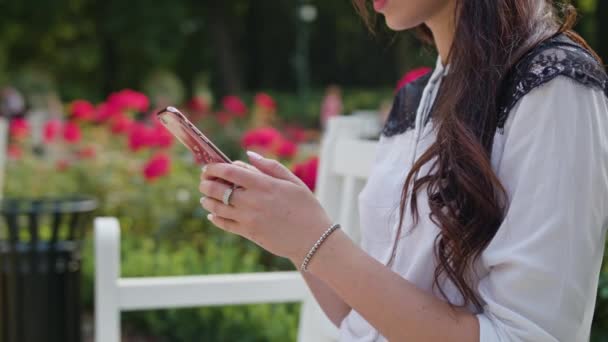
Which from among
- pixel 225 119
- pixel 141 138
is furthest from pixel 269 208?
pixel 225 119

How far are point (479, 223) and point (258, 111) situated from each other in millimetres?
8478

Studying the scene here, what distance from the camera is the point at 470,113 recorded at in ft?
4.15

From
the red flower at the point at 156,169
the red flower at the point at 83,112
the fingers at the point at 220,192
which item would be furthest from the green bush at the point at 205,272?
the red flower at the point at 83,112

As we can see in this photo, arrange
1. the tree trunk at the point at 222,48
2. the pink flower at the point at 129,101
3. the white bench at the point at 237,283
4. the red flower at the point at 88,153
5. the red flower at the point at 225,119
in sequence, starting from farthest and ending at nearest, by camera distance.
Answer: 1. the tree trunk at the point at 222,48
2. the red flower at the point at 225,119
3. the pink flower at the point at 129,101
4. the red flower at the point at 88,153
5. the white bench at the point at 237,283

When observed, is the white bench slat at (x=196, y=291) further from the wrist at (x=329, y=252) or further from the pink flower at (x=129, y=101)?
the pink flower at (x=129, y=101)

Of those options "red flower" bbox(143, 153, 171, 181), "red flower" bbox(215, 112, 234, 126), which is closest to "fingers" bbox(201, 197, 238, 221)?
"red flower" bbox(143, 153, 171, 181)

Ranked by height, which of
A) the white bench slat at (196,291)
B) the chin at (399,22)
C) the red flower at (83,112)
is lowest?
the red flower at (83,112)

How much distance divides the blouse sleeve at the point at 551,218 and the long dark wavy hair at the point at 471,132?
1.4 inches

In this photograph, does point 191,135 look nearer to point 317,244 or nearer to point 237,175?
point 237,175

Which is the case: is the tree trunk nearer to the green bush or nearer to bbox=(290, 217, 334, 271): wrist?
the green bush

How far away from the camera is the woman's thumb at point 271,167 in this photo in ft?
4.14

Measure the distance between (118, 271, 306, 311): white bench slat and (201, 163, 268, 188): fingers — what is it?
33.4 inches

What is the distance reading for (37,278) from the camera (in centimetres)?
232

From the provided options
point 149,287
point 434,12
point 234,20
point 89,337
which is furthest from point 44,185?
point 234,20
